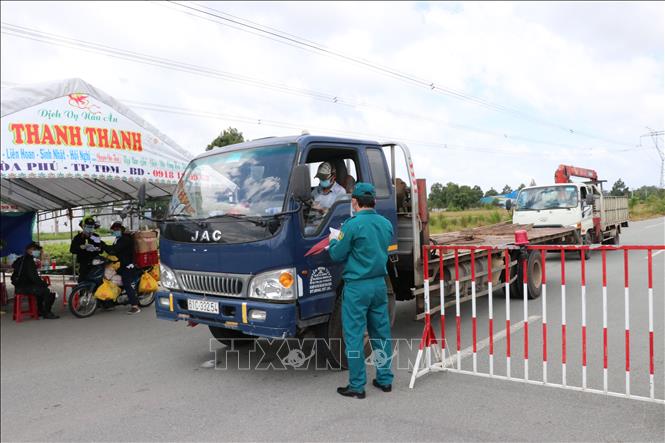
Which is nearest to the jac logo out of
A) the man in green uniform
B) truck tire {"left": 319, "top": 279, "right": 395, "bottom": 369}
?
the man in green uniform

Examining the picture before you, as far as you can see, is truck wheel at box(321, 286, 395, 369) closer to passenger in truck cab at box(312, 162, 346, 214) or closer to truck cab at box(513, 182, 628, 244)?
passenger in truck cab at box(312, 162, 346, 214)

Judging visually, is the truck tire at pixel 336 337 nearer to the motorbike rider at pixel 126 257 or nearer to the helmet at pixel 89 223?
the motorbike rider at pixel 126 257

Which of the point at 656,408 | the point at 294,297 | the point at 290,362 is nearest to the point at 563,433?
the point at 656,408

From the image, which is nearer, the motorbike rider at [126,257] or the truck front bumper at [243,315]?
the truck front bumper at [243,315]

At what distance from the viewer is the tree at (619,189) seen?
705 inches

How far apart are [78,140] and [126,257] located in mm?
2207

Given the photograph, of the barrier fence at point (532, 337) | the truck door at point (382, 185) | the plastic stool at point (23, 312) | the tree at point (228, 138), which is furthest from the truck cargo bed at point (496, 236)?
the tree at point (228, 138)

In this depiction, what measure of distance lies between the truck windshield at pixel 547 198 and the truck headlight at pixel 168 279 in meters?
11.3

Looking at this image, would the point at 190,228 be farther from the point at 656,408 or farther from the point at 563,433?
the point at 656,408

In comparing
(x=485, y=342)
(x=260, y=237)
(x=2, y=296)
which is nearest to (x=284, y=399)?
(x=260, y=237)

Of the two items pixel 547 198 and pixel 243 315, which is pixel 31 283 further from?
pixel 547 198

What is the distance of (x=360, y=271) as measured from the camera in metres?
4.01

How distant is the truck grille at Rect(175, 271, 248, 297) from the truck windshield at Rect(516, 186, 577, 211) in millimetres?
11234

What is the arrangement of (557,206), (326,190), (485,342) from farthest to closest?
(557,206) < (485,342) < (326,190)
